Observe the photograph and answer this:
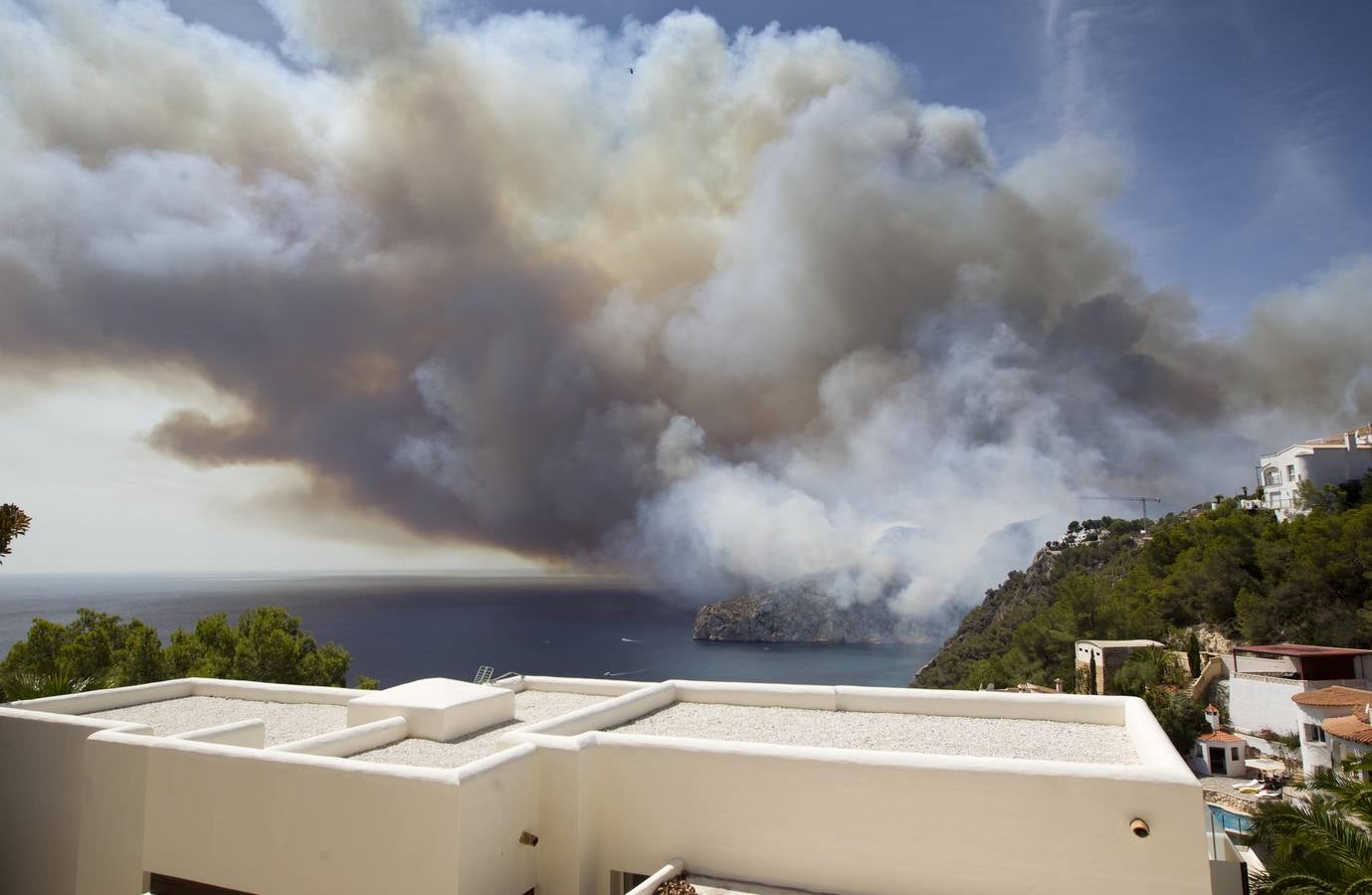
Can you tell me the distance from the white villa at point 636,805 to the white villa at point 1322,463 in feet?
274

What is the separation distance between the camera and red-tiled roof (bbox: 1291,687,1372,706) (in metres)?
35.6

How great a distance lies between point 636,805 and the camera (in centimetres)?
872

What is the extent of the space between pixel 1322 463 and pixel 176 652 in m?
90.6

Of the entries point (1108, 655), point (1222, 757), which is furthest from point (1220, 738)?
point (1108, 655)

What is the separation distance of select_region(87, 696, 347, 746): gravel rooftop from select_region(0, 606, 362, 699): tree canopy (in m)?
11.5

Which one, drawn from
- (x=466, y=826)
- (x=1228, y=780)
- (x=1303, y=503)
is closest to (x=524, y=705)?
(x=466, y=826)

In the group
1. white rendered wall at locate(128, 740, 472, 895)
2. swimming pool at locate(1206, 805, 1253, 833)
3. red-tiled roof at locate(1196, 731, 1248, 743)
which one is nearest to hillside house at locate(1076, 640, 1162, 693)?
red-tiled roof at locate(1196, 731, 1248, 743)

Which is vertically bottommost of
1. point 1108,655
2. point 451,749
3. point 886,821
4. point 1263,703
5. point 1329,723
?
point 1263,703

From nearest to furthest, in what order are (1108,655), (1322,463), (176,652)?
(176,652) → (1108,655) → (1322,463)

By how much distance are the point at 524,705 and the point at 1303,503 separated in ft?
277

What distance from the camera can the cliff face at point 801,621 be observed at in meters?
160

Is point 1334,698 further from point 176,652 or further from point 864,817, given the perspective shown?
Answer: point 176,652

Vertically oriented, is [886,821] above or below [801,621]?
above

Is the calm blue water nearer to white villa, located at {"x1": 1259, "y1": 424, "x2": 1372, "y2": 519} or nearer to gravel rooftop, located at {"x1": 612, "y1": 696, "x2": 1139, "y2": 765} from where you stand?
white villa, located at {"x1": 1259, "y1": 424, "x2": 1372, "y2": 519}
